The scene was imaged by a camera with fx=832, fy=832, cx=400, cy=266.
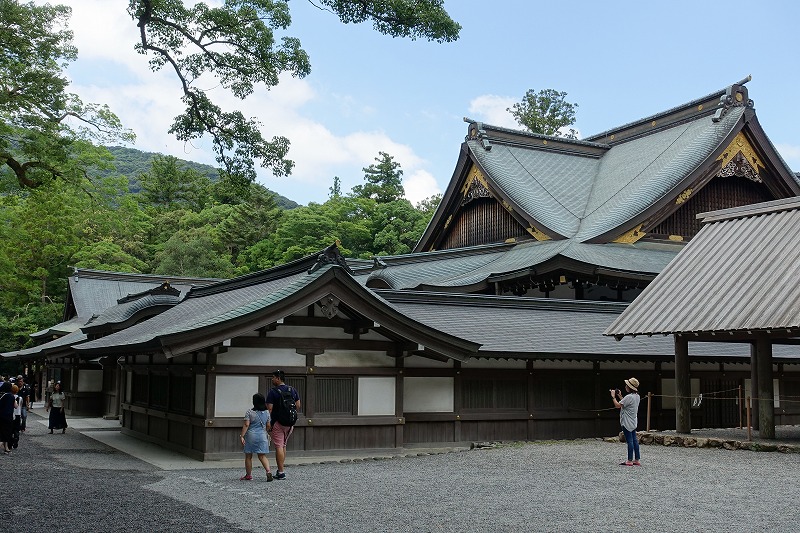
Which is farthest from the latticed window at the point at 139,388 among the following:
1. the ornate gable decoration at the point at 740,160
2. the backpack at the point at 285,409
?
the ornate gable decoration at the point at 740,160

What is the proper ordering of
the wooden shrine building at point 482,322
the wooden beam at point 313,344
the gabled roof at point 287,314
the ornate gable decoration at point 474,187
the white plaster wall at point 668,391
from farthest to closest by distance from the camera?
the ornate gable decoration at point 474,187 → the white plaster wall at point 668,391 → the wooden shrine building at point 482,322 → the wooden beam at point 313,344 → the gabled roof at point 287,314

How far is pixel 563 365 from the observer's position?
19.1 m

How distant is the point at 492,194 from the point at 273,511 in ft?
72.1

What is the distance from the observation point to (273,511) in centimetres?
927

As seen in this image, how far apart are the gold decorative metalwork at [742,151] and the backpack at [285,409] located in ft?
65.8

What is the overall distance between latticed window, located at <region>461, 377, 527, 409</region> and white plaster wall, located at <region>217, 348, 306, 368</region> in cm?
413

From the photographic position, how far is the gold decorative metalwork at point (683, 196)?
26.7 meters

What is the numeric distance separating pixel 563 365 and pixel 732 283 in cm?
469

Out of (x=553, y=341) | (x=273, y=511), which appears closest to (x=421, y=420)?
(x=553, y=341)

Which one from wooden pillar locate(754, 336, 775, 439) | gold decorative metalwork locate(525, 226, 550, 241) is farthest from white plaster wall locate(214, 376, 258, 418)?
gold decorative metalwork locate(525, 226, 550, 241)

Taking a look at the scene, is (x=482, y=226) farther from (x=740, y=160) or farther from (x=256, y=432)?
(x=256, y=432)

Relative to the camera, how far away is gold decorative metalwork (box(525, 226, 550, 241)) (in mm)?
27469

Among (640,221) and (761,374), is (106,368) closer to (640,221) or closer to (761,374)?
(640,221)

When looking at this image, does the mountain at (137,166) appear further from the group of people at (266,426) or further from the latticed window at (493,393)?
the group of people at (266,426)
